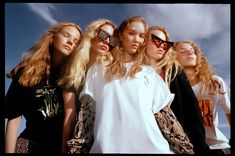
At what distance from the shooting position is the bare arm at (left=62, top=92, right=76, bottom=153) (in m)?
3.62

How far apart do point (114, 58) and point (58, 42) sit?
1.94 feet

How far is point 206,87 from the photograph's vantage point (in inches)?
152

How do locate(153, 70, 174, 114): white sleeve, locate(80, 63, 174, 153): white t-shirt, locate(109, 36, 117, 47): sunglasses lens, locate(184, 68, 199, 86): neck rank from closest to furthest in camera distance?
locate(80, 63, 174, 153): white t-shirt < locate(153, 70, 174, 114): white sleeve < locate(109, 36, 117, 47): sunglasses lens < locate(184, 68, 199, 86): neck

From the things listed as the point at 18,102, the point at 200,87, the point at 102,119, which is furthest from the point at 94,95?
the point at 200,87

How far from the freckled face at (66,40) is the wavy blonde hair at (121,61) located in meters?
0.40

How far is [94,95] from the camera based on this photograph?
3641 mm

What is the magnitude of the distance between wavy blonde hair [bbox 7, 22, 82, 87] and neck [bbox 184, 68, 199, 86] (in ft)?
3.91

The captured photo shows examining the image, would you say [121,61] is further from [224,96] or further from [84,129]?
[224,96]

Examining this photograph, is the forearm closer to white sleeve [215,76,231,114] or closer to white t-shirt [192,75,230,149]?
white t-shirt [192,75,230,149]

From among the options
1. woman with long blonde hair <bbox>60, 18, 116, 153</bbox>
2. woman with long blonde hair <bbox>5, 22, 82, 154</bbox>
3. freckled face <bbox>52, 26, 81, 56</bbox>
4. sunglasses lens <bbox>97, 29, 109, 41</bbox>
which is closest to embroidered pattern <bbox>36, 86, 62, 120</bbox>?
woman with long blonde hair <bbox>5, 22, 82, 154</bbox>

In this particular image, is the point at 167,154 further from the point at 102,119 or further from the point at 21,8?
the point at 21,8

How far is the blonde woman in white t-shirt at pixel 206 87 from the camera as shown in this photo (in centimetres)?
384

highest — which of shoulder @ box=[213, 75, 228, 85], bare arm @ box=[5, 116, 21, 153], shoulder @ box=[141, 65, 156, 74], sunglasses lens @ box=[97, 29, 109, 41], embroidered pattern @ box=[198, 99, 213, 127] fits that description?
sunglasses lens @ box=[97, 29, 109, 41]

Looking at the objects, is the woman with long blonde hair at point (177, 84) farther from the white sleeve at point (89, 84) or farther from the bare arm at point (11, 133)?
the bare arm at point (11, 133)
